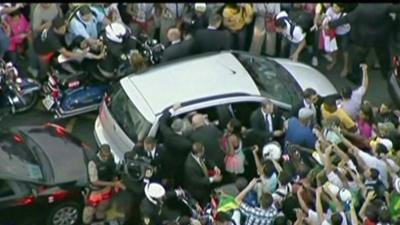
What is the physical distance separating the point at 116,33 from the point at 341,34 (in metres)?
3.44

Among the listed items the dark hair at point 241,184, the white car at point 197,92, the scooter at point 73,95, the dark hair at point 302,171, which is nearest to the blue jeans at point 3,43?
the scooter at point 73,95

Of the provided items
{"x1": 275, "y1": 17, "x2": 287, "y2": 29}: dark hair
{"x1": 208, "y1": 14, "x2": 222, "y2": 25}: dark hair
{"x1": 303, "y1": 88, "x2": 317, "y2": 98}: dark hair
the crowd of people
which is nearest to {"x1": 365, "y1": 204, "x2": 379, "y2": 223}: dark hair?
the crowd of people

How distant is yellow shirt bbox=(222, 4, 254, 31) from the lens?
689 inches

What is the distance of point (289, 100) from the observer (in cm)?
1591

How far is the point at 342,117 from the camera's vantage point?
50.1ft

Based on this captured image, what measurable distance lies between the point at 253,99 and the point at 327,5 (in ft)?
9.35

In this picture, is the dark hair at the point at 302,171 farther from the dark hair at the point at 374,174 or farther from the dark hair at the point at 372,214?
the dark hair at the point at 372,214

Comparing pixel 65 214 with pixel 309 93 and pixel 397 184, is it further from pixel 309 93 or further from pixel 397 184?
pixel 397 184

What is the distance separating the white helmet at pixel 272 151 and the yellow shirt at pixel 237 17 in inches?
123

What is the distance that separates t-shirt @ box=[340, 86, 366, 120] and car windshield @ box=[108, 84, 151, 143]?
8.60ft

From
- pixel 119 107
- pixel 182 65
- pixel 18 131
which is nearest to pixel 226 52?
pixel 182 65

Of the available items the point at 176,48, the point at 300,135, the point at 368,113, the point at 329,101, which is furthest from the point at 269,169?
the point at 176,48

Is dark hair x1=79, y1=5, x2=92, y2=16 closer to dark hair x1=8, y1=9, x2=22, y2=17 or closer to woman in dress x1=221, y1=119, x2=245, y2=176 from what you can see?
dark hair x1=8, y1=9, x2=22, y2=17

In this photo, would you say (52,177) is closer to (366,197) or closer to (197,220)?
(197,220)
